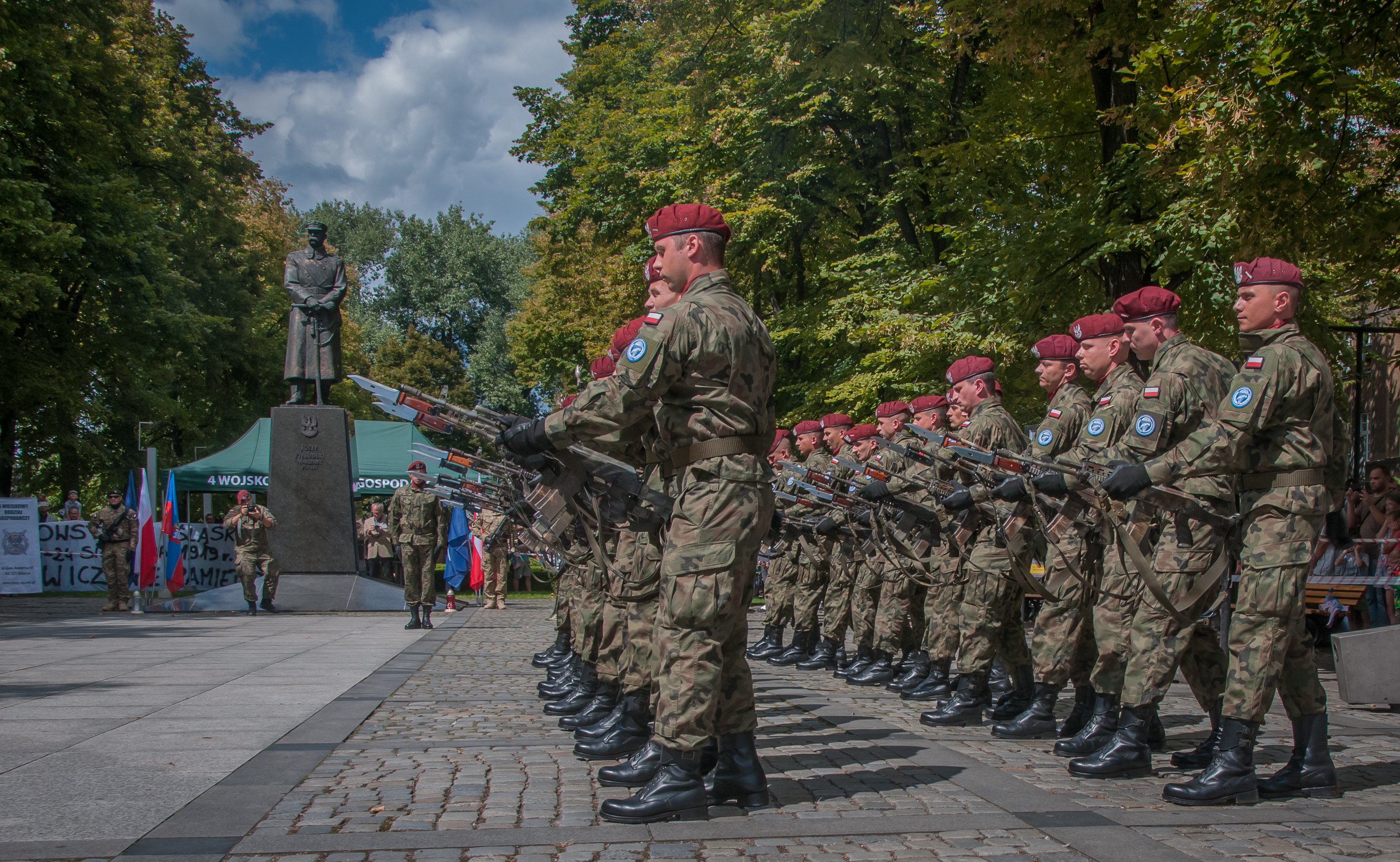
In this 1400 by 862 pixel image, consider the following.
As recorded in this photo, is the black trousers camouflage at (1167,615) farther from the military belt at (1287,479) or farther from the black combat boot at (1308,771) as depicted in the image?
the black combat boot at (1308,771)

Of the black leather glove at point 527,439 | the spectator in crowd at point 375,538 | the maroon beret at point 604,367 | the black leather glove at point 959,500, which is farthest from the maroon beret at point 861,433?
the spectator in crowd at point 375,538

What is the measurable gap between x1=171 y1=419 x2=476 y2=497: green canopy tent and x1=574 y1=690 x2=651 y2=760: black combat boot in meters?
18.4

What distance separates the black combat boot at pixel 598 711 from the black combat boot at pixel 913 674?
298cm

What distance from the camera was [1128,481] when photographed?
5066 millimetres

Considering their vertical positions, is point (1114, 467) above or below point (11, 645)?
above

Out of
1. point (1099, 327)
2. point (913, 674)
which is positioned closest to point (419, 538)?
point (913, 674)

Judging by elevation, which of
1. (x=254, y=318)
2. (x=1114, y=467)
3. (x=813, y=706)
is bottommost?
(x=813, y=706)

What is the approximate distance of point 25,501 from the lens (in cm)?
2122

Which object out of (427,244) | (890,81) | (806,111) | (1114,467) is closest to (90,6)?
(806,111)

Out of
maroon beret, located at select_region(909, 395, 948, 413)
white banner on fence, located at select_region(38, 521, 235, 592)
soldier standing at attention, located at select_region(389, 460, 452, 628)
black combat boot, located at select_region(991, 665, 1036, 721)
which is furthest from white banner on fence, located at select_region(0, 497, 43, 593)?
black combat boot, located at select_region(991, 665, 1036, 721)

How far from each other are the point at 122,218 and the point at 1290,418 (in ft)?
84.7

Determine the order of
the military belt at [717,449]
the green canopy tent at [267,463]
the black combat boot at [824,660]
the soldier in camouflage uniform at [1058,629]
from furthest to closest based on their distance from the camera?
the green canopy tent at [267,463], the black combat boot at [824,660], the soldier in camouflage uniform at [1058,629], the military belt at [717,449]

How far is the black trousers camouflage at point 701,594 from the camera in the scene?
451 centimetres

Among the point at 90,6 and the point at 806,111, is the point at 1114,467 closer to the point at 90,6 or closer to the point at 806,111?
the point at 806,111
